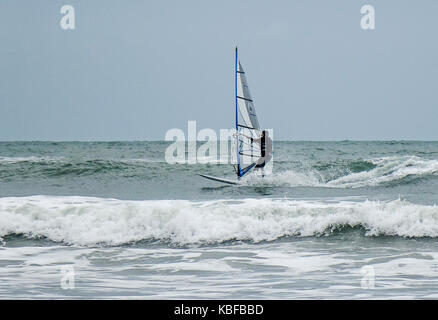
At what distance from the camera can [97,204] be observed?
49.3ft

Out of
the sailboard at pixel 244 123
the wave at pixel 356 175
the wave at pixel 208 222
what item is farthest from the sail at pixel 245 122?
the wave at pixel 208 222

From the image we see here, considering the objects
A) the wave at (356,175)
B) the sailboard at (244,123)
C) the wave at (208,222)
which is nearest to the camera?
the wave at (208,222)

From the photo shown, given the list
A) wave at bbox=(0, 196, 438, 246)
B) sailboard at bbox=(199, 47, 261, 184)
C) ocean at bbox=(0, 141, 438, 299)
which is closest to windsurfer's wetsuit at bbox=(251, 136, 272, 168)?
sailboard at bbox=(199, 47, 261, 184)

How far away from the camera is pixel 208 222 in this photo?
12727 mm

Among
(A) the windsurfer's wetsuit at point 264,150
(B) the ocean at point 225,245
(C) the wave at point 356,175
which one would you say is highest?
(A) the windsurfer's wetsuit at point 264,150

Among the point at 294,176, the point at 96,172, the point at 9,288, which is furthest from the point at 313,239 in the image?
the point at 96,172

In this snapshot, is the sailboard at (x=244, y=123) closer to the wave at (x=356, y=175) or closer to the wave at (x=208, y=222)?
the wave at (x=356, y=175)

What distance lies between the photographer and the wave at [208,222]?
39.7ft

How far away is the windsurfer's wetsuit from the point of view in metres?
20.5

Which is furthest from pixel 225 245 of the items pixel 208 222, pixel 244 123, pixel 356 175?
pixel 356 175

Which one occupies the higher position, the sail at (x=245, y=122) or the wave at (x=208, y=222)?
the sail at (x=245, y=122)

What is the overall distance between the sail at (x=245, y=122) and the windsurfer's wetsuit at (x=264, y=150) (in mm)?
131

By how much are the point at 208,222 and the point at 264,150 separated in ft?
27.0
